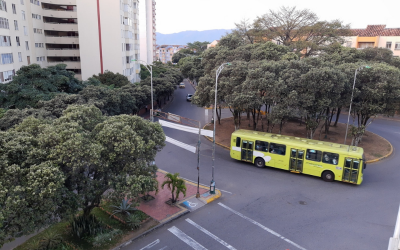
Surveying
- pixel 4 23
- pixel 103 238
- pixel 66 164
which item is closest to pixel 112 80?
pixel 4 23

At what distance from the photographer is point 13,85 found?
76.8 feet

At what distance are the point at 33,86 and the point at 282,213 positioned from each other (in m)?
22.8

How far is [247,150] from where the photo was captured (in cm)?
2069

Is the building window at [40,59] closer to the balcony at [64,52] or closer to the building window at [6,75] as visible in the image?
the balcony at [64,52]

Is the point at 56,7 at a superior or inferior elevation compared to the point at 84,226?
superior

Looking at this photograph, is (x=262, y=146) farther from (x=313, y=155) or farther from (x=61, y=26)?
(x=61, y=26)

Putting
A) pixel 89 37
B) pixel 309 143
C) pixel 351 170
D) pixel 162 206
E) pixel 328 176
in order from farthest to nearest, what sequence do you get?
pixel 89 37
pixel 309 143
pixel 328 176
pixel 351 170
pixel 162 206

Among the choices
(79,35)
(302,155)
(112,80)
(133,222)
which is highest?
(79,35)

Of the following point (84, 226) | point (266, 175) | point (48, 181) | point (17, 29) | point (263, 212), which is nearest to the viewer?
point (48, 181)

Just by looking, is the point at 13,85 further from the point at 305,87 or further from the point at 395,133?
the point at 395,133

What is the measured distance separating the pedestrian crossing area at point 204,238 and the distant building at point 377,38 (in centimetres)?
4299

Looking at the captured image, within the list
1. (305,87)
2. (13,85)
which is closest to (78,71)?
(13,85)

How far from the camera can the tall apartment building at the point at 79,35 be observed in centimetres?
3812

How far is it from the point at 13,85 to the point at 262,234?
22.5 meters
